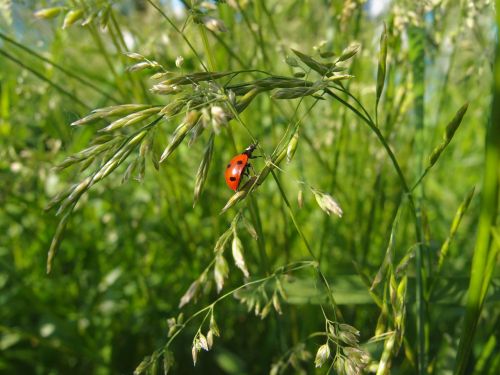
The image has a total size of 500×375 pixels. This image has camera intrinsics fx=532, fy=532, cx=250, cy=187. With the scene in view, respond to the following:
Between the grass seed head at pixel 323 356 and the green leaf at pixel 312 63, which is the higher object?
the green leaf at pixel 312 63

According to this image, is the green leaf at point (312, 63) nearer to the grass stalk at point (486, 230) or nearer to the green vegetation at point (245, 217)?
the green vegetation at point (245, 217)

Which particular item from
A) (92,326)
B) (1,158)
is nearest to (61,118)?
(1,158)

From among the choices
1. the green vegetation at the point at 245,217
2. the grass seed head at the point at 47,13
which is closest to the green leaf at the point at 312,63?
the green vegetation at the point at 245,217

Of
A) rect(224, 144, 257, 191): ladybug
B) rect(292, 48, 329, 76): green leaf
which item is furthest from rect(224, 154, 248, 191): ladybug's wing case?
rect(292, 48, 329, 76): green leaf

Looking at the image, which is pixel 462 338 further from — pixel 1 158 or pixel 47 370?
pixel 1 158

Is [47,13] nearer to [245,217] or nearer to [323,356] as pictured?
[245,217]

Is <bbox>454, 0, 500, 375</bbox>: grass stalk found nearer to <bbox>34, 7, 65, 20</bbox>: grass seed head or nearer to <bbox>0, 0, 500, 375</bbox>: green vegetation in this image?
<bbox>0, 0, 500, 375</bbox>: green vegetation

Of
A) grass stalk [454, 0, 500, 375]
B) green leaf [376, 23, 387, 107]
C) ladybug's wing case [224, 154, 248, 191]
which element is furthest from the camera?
ladybug's wing case [224, 154, 248, 191]

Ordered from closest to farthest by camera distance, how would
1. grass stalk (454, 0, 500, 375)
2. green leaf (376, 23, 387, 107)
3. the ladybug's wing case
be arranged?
grass stalk (454, 0, 500, 375) < green leaf (376, 23, 387, 107) < the ladybug's wing case

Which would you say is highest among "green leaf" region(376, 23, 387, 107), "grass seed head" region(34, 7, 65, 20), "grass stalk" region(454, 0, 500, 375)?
"grass seed head" region(34, 7, 65, 20)
